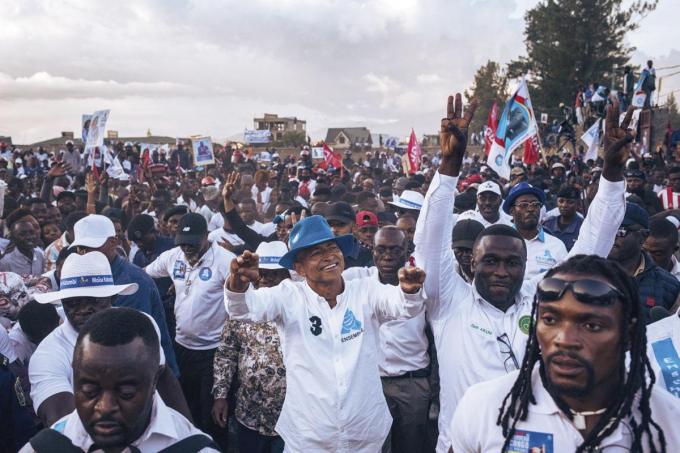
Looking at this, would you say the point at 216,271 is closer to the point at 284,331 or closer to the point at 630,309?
the point at 284,331

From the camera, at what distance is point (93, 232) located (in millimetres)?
4609

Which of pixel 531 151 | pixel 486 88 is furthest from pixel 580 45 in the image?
pixel 531 151

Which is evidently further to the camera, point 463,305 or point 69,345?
point 463,305

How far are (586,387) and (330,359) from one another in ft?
4.78

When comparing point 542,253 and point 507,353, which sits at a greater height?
point 542,253

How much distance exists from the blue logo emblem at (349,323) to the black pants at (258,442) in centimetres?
138

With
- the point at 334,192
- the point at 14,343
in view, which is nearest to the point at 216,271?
the point at 14,343

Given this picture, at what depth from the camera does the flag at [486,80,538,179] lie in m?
10.1

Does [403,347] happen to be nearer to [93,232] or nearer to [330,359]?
[330,359]

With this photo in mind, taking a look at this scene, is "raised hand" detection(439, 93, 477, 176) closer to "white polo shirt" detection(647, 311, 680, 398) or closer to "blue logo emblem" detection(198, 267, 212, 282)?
→ "white polo shirt" detection(647, 311, 680, 398)

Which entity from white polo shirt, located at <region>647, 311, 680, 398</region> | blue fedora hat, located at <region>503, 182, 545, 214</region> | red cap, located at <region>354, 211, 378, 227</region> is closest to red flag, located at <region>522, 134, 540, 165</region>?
blue fedora hat, located at <region>503, 182, 545, 214</region>

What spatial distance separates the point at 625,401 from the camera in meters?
1.83

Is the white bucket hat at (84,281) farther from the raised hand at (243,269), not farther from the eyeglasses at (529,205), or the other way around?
the eyeglasses at (529,205)

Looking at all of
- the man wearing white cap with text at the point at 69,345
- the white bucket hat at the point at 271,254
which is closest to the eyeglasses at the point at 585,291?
the man wearing white cap with text at the point at 69,345
